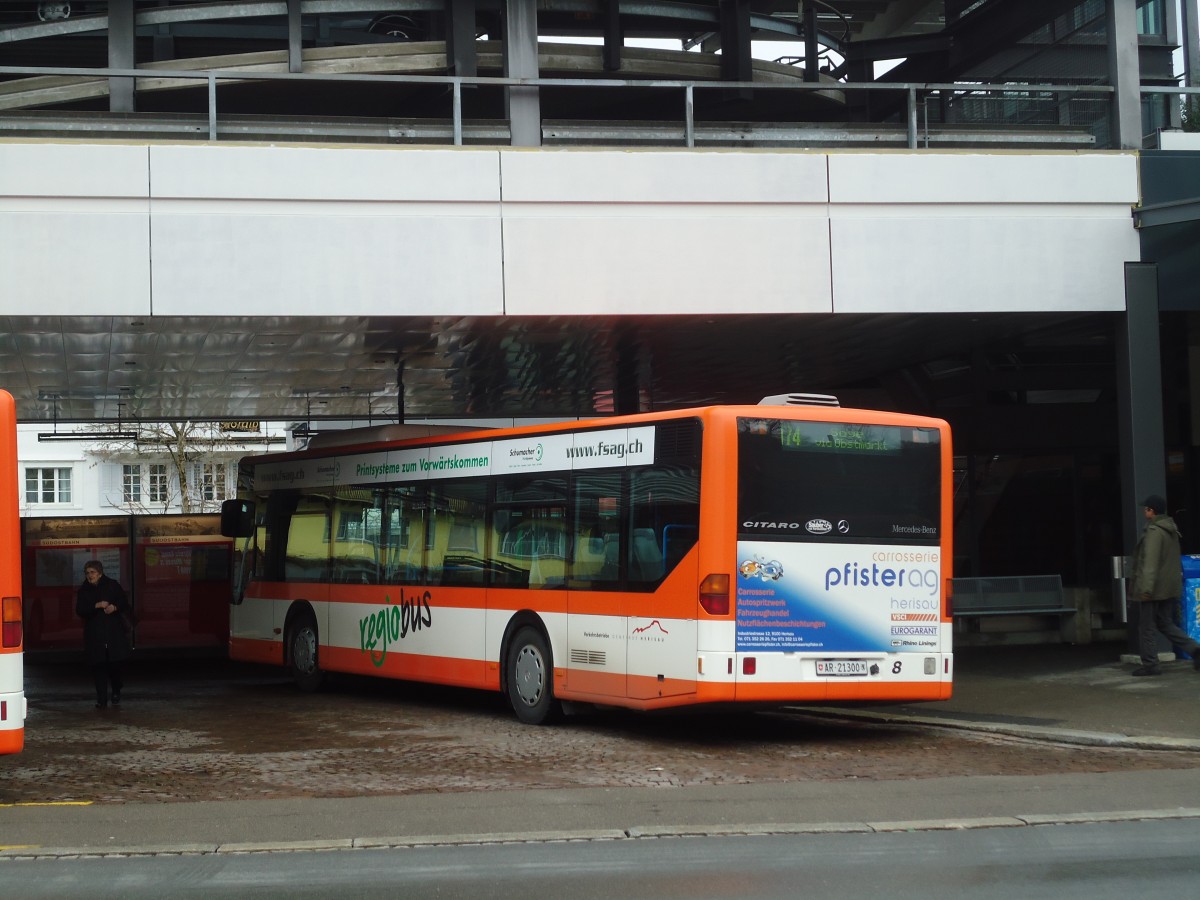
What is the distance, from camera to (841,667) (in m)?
12.0

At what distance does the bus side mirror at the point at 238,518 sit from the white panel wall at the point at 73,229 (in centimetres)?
495

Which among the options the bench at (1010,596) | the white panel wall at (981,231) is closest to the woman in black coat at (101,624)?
the white panel wall at (981,231)

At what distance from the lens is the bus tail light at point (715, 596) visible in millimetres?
11555

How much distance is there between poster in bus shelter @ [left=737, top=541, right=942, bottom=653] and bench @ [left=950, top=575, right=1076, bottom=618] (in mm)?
7620

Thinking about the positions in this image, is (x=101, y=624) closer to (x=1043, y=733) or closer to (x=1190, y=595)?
(x=1043, y=733)

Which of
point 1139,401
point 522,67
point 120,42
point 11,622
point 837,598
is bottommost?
point 837,598

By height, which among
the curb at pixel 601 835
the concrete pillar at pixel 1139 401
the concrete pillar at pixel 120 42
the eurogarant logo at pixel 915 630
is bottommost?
the curb at pixel 601 835

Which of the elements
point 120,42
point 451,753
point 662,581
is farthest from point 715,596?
point 120,42

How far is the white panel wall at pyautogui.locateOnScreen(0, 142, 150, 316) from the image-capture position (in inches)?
590

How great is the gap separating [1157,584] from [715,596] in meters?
5.88

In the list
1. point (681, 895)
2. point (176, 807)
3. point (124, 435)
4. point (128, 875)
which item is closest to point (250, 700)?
point (176, 807)

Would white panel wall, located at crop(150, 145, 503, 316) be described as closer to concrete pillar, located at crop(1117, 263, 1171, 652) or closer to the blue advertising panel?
concrete pillar, located at crop(1117, 263, 1171, 652)

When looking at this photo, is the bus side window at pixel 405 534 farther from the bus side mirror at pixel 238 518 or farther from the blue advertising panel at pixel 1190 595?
the blue advertising panel at pixel 1190 595

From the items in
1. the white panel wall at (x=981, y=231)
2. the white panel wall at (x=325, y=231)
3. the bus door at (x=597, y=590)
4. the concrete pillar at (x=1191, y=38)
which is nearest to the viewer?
the bus door at (x=597, y=590)
